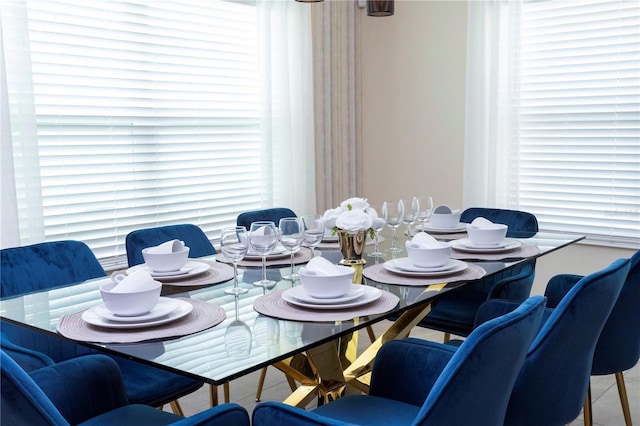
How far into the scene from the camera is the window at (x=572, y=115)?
3949 millimetres

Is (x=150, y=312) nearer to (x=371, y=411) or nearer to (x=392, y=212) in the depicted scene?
(x=371, y=411)

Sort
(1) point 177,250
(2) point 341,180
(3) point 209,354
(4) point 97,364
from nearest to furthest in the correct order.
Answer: (3) point 209,354, (4) point 97,364, (1) point 177,250, (2) point 341,180

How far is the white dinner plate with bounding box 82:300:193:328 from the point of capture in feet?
5.41

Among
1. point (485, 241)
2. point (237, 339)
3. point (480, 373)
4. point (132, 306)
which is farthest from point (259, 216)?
point (480, 373)

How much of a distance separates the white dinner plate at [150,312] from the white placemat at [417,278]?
66cm

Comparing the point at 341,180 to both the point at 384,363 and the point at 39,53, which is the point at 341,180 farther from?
the point at 384,363

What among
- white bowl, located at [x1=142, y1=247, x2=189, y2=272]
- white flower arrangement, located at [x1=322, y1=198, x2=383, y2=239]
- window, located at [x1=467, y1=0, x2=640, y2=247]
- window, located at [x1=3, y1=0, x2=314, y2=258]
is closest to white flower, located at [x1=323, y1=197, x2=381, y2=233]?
white flower arrangement, located at [x1=322, y1=198, x2=383, y2=239]

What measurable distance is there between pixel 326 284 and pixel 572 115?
115 inches

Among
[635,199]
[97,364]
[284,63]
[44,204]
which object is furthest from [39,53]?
[635,199]

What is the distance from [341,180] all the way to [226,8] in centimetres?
153

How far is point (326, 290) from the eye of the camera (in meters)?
1.82

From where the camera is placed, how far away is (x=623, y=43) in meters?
3.91

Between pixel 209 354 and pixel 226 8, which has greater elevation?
pixel 226 8

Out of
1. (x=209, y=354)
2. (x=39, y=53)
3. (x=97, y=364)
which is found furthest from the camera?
(x=39, y=53)
